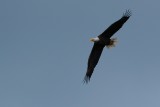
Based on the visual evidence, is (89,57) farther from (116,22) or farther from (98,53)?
(116,22)

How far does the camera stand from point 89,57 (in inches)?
1469

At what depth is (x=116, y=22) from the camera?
3578cm

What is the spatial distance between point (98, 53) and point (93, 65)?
2.54 ft

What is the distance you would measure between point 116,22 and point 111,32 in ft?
2.48

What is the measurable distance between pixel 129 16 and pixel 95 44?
287cm

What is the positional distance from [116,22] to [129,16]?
32.2 inches

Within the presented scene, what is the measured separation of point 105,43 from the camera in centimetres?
3675

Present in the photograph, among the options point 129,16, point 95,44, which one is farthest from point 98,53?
point 129,16

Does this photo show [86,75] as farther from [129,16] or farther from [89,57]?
[129,16]

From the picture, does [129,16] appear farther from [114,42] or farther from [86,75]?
[86,75]

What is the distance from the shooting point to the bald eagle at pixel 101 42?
35.8 metres

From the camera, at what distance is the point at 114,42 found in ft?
120

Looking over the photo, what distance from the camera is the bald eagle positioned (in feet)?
118

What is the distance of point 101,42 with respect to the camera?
3669 centimetres
